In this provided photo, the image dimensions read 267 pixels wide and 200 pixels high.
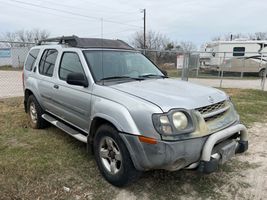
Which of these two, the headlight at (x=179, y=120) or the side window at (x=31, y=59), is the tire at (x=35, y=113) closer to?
the side window at (x=31, y=59)

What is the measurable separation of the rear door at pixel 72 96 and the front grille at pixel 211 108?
1.50 meters

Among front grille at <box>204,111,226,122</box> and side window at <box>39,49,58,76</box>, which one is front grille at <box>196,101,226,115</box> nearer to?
front grille at <box>204,111,226,122</box>

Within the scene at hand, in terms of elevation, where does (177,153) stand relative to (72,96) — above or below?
below

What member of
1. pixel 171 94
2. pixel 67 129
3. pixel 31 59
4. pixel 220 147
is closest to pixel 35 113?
pixel 31 59

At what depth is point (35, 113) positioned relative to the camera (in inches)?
225

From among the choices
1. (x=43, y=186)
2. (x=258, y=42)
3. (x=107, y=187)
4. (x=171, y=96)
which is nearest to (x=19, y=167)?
(x=43, y=186)

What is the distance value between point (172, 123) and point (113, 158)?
3.24 feet

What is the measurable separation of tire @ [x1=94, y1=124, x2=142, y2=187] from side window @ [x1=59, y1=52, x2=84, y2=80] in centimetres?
110

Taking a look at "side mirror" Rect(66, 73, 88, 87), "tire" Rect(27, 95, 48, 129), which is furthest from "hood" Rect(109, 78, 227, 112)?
"tire" Rect(27, 95, 48, 129)

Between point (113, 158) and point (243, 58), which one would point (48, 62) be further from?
point (243, 58)

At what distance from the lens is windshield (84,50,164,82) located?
3945mm

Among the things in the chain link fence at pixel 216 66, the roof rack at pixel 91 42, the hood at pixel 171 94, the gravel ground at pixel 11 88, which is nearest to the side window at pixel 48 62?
the roof rack at pixel 91 42

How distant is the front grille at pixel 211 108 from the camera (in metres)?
3.08

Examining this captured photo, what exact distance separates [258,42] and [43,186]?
22.8 meters
